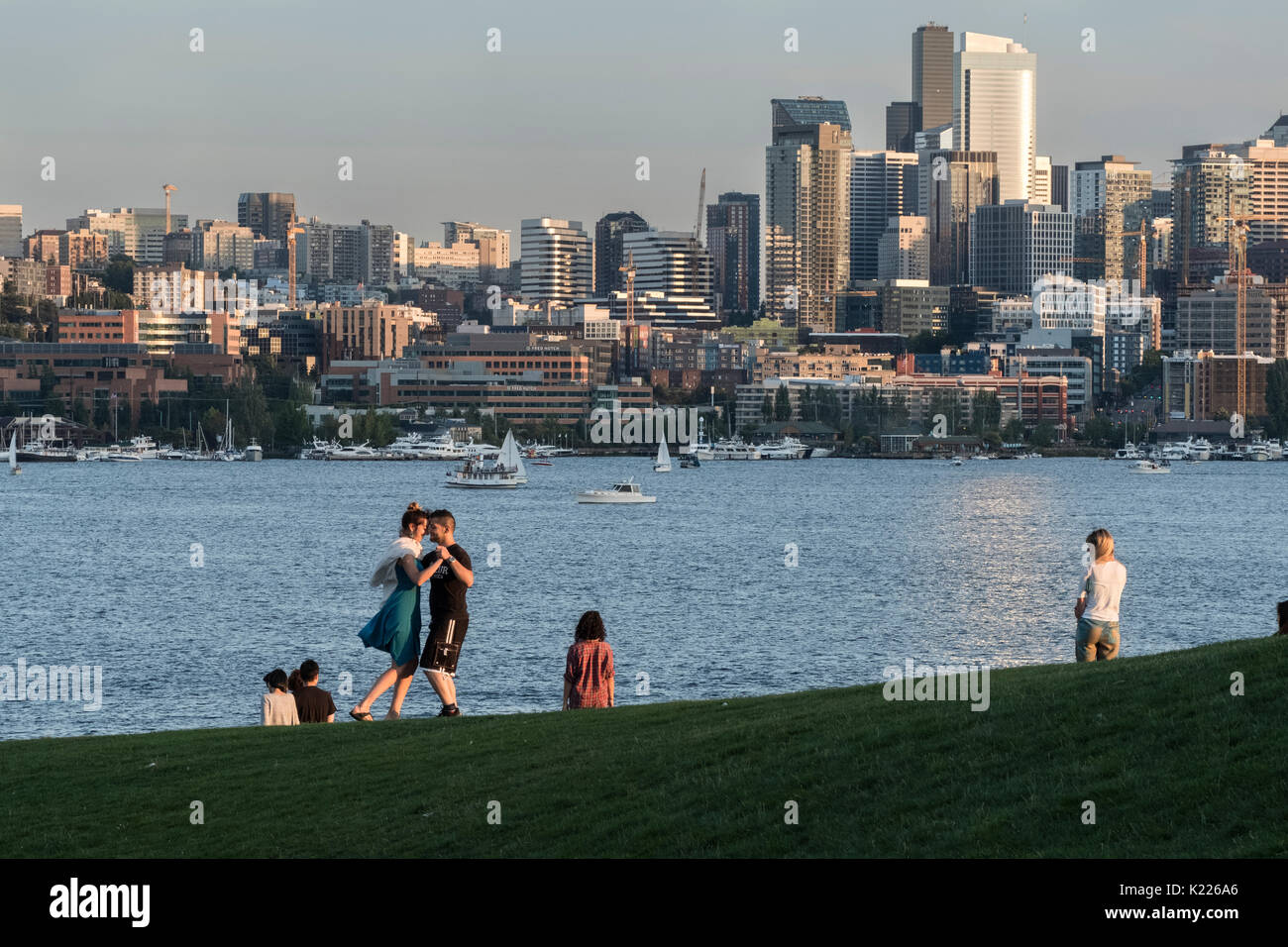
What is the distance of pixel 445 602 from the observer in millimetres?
17516

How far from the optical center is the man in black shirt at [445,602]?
1694 centimetres

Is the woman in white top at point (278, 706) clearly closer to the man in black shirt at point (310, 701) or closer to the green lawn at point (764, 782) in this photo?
the man in black shirt at point (310, 701)

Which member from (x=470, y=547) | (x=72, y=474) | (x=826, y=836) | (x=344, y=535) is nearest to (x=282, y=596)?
(x=470, y=547)

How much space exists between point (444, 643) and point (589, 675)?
4.88ft

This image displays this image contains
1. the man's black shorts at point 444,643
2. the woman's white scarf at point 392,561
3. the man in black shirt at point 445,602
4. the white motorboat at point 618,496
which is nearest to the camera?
the man in black shirt at point 445,602

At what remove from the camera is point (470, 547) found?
90500 millimetres

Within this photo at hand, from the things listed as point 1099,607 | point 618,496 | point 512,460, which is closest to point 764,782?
point 1099,607

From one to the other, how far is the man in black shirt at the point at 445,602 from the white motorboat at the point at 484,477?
425ft

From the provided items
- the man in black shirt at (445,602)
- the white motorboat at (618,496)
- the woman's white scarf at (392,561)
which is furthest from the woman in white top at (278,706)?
the white motorboat at (618,496)

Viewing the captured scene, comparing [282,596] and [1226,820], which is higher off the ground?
[1226,820]

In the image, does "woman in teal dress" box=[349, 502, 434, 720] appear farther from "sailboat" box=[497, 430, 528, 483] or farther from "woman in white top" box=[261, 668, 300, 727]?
"sailboat" box=[497, 430, 528, 483]

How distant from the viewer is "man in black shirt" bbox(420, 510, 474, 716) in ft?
55.6
